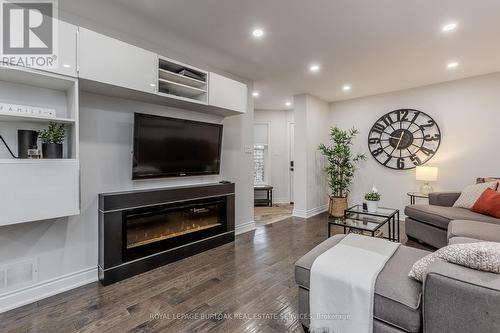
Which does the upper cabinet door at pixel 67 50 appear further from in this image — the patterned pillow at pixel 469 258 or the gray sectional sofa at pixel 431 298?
the patterned pillow at pixel 469 258

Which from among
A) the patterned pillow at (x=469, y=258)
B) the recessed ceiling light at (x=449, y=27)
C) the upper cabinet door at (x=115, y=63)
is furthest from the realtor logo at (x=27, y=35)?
the recessed ceiling light at (x=449, y=27)

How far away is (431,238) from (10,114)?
4490mm

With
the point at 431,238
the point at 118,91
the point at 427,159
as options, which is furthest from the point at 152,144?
the point at 427,159

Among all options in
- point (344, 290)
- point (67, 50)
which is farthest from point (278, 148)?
point (344, 290)

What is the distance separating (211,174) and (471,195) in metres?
3.54

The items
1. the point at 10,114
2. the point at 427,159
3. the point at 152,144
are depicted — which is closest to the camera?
the point at 10,114

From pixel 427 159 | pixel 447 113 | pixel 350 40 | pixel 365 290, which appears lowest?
pixel 365 290

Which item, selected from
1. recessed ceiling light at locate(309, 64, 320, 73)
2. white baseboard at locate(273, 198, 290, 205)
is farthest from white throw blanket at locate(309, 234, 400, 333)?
white baseboard at locate(273, 198, 290, 205)

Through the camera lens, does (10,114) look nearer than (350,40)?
Yes

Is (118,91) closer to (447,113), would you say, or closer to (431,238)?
(431,238)

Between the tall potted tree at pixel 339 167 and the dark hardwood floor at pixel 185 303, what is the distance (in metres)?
2.41

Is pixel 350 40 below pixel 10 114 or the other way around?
the other way around

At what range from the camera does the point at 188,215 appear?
123 inches

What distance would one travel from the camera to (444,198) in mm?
3596
